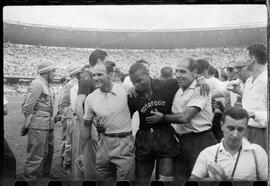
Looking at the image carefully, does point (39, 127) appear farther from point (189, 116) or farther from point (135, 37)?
point (189, 116)

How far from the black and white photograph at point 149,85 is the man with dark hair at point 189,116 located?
1 centimetres

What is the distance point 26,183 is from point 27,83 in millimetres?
1469

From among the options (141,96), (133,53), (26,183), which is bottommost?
(26,183)

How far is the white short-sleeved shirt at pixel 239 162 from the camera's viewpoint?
5.55 meters

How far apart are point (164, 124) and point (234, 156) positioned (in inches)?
41.6

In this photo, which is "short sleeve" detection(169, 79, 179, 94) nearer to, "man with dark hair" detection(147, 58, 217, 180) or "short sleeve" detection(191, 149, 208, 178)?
"man with dark hair" detection(147, 58, 217, 180)

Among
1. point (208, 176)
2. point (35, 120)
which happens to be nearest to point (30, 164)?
point (35, 120)

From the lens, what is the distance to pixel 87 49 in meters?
5.73

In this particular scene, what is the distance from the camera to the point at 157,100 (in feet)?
18.5

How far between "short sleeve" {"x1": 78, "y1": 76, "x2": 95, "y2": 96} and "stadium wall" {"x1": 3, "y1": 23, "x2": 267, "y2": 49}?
1.56 feet

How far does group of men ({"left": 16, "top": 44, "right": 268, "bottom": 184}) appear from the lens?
18.4ft

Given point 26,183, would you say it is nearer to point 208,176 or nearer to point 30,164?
point 30,164

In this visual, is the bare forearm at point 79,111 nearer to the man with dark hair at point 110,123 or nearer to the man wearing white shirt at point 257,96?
the man with dark hair at point 110,123

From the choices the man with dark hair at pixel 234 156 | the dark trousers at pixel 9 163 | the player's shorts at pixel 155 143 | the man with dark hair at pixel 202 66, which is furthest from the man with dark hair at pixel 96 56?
the man with dark hair at pixel 234 156
